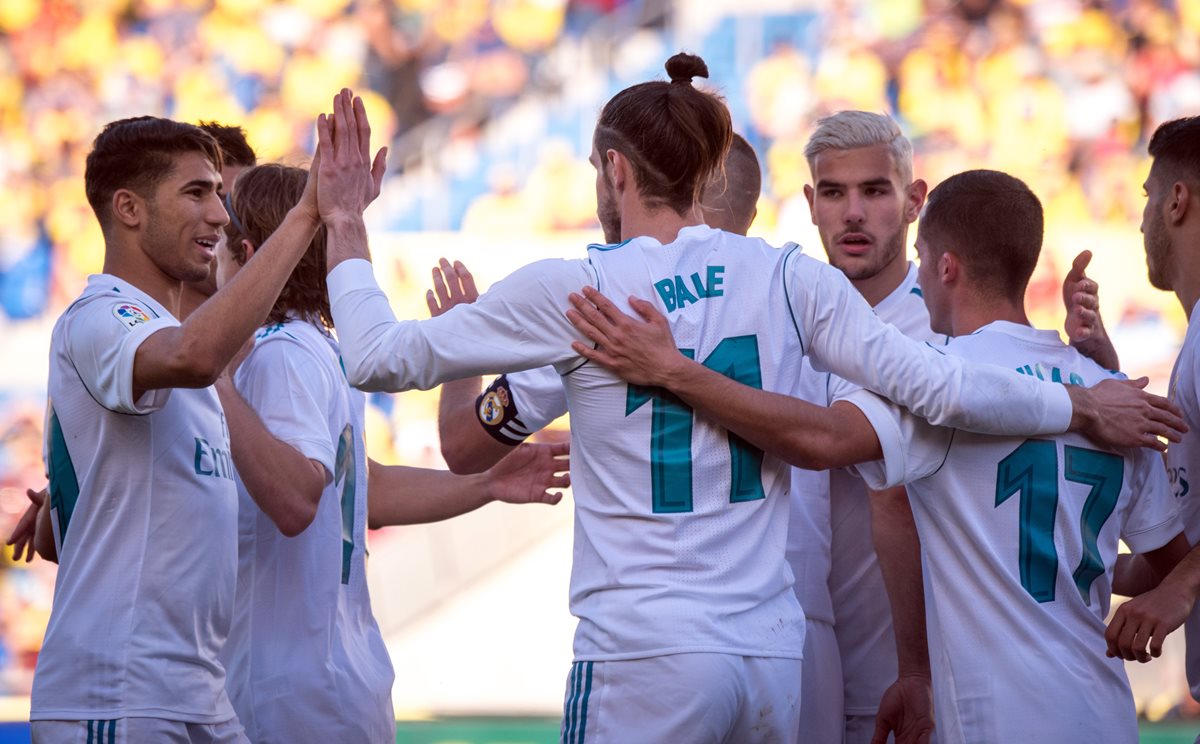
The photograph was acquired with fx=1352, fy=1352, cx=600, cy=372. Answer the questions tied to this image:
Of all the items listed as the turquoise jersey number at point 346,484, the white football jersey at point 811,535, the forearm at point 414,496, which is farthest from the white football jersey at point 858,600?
the turquoise jersey number at point 346,484

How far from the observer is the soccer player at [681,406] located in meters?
2.69

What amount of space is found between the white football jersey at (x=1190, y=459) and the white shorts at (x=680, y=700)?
119cm

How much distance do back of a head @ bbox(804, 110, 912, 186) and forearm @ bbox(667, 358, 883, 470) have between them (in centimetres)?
168

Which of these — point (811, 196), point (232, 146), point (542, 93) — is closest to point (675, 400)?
point (811, 196)

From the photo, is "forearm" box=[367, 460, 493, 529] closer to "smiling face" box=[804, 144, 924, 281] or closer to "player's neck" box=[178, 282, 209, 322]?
"player's neck" box=[178, 282, 209, 322]

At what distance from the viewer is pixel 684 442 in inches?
110

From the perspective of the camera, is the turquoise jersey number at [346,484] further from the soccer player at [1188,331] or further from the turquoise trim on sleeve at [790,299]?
the soccer player at [1188,331]

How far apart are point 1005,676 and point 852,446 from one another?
24.0 inches

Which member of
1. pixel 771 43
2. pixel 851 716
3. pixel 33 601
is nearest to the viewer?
pixel 851 716

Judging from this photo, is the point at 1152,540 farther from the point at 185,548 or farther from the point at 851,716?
the point at 185,548

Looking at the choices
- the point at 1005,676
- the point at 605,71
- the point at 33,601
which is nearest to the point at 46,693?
the point at 1005,676

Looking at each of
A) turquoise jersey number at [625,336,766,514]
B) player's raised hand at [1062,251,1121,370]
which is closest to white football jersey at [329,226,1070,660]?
turquoise jersey number at [625,336,766,514]

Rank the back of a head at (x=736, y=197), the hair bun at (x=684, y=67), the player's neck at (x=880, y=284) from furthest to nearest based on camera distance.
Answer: the player's neck at (x=880, y=284) → the back of a head at (x=736, y=197) → the hair bun at (x=684, y=67)

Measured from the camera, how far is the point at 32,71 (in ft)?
43.4
